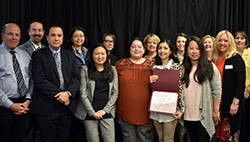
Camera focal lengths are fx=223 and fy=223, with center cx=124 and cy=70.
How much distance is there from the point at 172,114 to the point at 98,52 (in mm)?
1081

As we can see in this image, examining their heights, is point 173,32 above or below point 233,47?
above

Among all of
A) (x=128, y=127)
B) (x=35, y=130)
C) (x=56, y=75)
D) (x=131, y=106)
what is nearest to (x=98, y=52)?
(x=56, y=75)

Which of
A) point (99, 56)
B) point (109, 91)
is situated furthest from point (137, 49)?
point (109, 91)

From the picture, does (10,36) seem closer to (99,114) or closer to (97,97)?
(97,97)

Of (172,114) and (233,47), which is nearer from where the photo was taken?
(172,114)

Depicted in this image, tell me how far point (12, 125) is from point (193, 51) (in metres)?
2.09

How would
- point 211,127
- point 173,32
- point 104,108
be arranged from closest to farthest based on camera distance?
1. point 211,127
2. point 104,108
3. point 173,32

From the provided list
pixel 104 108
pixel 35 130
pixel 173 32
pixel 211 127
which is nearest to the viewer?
pixel 211 127

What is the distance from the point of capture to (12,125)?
2.40 meters

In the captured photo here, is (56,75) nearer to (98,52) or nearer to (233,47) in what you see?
(98,52)

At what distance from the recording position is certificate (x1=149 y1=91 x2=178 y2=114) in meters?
2.40

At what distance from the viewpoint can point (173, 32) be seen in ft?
12.2

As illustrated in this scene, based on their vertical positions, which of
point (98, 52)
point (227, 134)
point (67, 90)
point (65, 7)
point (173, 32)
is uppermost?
point (65, 7)

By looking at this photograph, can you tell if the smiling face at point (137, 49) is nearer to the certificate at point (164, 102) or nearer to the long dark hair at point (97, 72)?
the long dark hair at point (97, 72)
